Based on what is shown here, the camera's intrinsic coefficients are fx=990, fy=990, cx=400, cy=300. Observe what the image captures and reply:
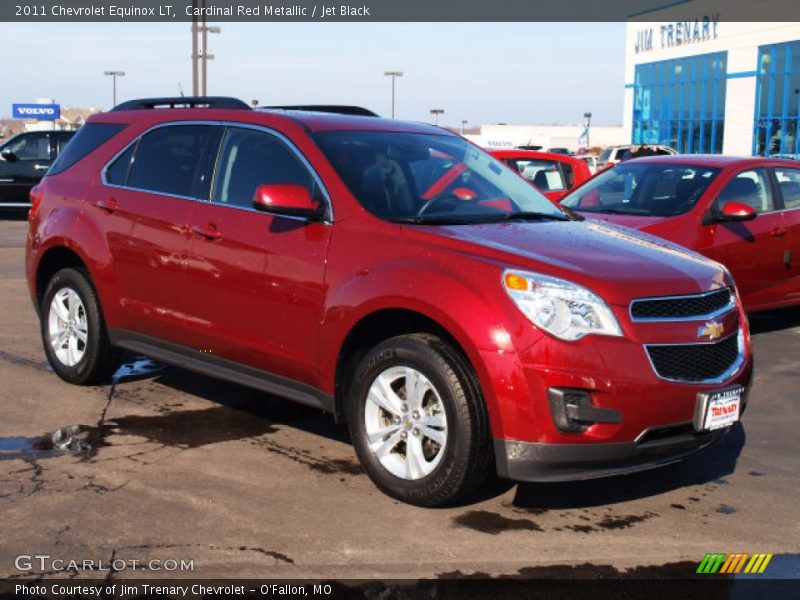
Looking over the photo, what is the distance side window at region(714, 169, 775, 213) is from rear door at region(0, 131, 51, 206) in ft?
51.1

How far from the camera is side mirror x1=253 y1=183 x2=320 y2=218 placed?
16.0 ft

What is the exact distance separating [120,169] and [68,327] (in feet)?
3.77

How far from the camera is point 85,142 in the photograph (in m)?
6.68

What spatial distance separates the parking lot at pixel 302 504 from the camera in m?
4.00

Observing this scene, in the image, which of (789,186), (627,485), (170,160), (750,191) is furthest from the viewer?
(789,186)

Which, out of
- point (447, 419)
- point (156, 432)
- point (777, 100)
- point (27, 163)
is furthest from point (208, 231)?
point (777, 100)

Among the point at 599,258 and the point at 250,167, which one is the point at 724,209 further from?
the point at 250,167

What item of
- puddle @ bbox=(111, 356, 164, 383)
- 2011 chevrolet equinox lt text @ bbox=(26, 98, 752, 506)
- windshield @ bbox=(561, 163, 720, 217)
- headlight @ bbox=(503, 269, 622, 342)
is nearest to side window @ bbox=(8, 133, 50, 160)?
puddle @ bbox=(111, 356, 164, 383)

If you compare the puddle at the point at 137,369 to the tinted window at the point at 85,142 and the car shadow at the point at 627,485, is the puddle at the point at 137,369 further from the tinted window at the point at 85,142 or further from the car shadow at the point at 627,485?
the car shadow at the point at 627,485

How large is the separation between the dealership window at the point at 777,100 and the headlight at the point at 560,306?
40949 millimetres

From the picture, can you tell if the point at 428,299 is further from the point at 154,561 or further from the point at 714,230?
the point at 714,230

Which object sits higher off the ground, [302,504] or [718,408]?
[718,408]

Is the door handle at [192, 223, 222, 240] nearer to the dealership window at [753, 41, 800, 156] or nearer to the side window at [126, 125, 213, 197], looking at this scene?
the side window at [126, 125, 213, 197]

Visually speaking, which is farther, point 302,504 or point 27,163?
point 27,163
